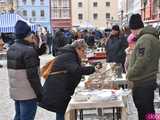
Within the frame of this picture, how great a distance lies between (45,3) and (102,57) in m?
79.9

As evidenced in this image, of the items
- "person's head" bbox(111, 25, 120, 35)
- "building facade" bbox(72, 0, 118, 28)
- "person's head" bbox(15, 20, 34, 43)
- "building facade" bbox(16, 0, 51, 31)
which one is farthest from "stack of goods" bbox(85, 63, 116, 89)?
"building facade" bbox(72, 0, 118, 28)

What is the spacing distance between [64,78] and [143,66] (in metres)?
1.15

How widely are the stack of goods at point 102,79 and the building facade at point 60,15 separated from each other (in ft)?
290

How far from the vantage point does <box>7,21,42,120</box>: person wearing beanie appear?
6.92 meters

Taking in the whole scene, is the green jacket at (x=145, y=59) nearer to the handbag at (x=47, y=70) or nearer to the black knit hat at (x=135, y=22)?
the black knit hat at (x=135, y=22)

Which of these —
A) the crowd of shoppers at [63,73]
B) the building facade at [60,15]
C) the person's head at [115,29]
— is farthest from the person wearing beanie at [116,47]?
the building facade at [60,15]

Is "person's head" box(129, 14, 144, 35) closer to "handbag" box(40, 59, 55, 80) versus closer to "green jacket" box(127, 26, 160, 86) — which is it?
"green jacket" box(127, 26, 160, 86)

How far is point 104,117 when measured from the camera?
980 cm

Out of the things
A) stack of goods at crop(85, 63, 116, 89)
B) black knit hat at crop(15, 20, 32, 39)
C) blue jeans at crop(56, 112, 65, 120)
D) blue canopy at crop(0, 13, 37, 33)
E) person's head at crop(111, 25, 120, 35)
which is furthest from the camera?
blue canopy at crop(0, 13, 37, 33)

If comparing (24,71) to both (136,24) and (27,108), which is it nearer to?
(27,108)

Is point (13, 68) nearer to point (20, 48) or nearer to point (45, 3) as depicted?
point (20, 48)

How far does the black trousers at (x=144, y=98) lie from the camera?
6871mm

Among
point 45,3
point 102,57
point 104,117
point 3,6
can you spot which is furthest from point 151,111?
point 45,3

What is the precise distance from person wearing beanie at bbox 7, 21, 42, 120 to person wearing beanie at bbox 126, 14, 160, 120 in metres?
1.19
